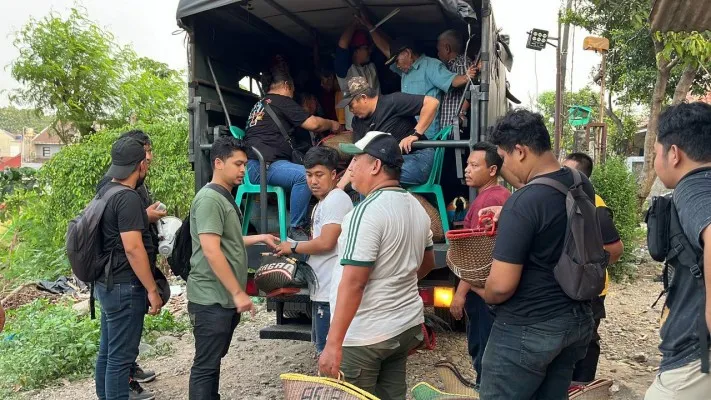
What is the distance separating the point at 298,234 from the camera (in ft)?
14.4

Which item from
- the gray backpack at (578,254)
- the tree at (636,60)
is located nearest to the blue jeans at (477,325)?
the gray backpack at (578,254)

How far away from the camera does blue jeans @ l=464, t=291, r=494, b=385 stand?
153 inches

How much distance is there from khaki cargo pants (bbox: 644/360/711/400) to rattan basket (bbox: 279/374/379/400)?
37.0 inches

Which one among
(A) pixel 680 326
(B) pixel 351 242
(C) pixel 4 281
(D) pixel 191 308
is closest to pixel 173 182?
(C) pixel 4 281

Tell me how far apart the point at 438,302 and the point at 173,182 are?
20.4 ft

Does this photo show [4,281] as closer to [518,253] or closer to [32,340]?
[32,340]

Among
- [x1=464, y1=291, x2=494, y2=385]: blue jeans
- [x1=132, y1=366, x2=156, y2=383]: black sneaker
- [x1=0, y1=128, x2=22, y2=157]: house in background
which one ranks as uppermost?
[x1=0, y1=128, x2=22, y2=157]: house in background

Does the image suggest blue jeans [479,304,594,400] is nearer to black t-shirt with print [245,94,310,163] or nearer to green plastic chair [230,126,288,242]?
green plastic chair [230,126,288,242]

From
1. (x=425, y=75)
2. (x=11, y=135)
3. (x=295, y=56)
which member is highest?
(x=11, y=135)

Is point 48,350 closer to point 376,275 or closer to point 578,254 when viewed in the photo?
point 376,275

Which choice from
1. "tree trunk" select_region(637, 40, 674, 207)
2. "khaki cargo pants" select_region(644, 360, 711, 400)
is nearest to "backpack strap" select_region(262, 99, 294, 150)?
"khaki cargo pants" select_region(644, 360, 711, 400)

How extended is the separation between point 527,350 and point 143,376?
348 cm

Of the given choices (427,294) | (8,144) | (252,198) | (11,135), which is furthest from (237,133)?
(11,135)

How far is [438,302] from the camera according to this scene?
406 centimetres
